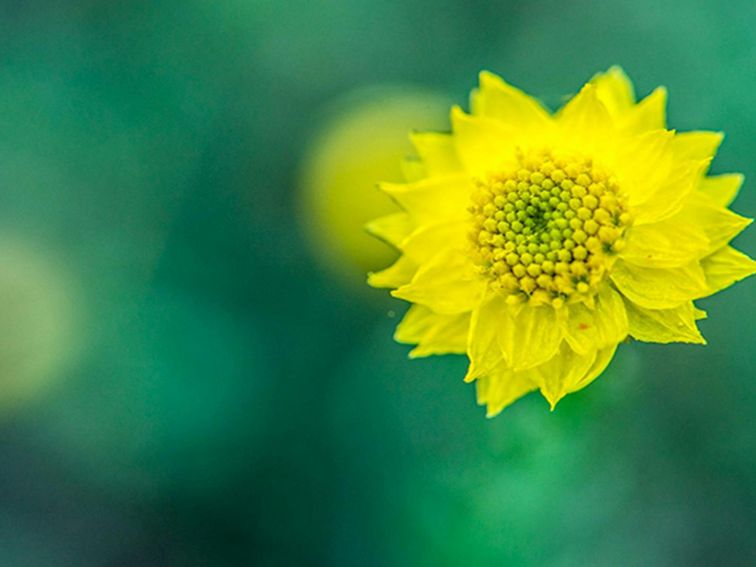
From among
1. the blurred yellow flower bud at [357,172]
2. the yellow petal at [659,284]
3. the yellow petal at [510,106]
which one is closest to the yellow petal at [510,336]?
the yellow petal at [659,284]

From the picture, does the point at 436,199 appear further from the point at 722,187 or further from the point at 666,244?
the point at 722,187

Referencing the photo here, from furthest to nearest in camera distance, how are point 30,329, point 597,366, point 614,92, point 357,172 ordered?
point 30,329, point 357,172, point 614,92, point 597,366

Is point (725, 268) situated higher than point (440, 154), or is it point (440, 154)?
point (440, 154)

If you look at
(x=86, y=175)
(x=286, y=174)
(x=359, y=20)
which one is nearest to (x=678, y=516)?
(x=286, y=174)

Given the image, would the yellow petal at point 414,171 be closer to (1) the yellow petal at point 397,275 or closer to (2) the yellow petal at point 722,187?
(1) the yellow petal at point 397,275

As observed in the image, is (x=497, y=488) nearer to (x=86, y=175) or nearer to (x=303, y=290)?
(x=303, y=290)

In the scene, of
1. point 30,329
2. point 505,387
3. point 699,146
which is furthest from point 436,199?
point 30,329

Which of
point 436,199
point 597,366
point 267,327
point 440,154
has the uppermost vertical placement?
point 267,327
